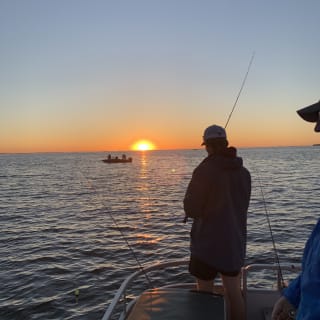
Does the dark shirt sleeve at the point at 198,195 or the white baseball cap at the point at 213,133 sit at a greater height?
the white baseball cap at the point at 213,133

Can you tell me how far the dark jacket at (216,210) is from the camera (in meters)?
3.86

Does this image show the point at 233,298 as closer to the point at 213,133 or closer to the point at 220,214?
the point at 220,214

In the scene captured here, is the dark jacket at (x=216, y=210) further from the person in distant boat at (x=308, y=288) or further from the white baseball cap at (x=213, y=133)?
the person in distant boat at (x=308, y=288)

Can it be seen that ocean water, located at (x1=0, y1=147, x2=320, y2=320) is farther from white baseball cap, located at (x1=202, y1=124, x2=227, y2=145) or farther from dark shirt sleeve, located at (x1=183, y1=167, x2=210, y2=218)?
white baseball cap, located at (x1=202, y1=124, x2=227, y2=145)

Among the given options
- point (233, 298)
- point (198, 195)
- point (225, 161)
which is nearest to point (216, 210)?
point (198, 195)

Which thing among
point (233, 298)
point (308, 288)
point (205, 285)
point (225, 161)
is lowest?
point (233, 298)

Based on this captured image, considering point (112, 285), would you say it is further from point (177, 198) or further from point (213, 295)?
point (177, 198)

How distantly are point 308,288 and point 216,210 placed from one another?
2121 millimetres

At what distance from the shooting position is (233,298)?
3.97m

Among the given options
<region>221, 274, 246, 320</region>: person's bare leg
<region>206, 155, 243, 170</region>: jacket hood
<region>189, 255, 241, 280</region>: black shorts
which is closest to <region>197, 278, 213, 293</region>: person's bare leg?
<region>189, 255, 241, 280</region>: black shorts

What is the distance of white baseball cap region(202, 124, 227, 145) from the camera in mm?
4016

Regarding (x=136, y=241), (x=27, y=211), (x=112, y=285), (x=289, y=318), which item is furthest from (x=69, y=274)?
(x=27, y=211)

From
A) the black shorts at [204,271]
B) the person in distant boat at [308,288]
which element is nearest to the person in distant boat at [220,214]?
the black shorts at [204,271]

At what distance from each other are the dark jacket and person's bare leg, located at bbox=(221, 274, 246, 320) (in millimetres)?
149
